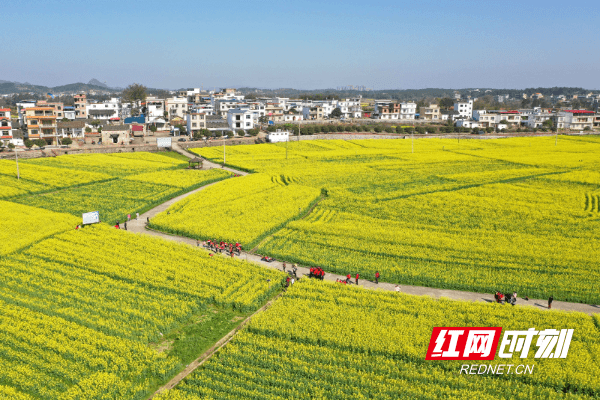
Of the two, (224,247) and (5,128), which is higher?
(5,128)

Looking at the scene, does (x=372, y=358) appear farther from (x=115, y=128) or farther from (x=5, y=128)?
(x=115, y=128)

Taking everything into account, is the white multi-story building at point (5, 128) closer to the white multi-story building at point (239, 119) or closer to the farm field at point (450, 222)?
the farm field at point (450, 222)

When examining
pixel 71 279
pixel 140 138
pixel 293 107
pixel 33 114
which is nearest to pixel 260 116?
pixel 293 107

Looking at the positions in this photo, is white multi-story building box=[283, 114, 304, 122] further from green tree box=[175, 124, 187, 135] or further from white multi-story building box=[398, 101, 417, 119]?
green tree box=[175, 124, 187, 135]

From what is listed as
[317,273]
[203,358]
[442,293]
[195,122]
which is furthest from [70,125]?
[442,293]

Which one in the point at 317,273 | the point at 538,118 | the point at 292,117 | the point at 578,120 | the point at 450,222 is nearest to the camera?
the point at 317,273

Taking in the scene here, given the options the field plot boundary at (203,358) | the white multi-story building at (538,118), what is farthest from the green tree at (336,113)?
the field plot boundary at (203,358)

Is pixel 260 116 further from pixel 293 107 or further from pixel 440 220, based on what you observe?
pixel 440 220
